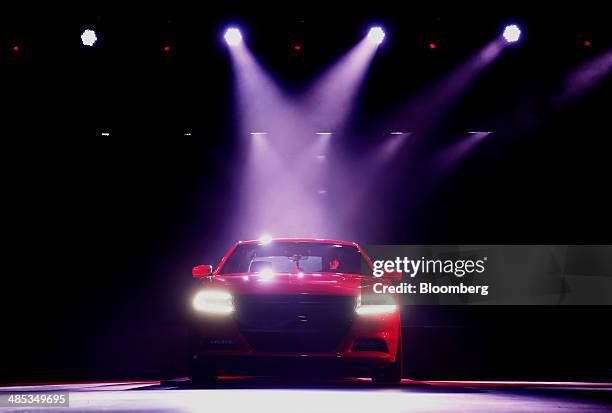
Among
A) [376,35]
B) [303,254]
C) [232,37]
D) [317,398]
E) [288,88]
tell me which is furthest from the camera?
[288,88]

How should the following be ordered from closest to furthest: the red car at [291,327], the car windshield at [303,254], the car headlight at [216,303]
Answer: the red car at [291,327] < the car headlight at [216,303] < the car windshield at [303,254]

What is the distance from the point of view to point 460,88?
44.2 ft

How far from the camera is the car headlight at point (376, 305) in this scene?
6.91m

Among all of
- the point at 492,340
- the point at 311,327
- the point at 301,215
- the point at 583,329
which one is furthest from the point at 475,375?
the point at 301,215

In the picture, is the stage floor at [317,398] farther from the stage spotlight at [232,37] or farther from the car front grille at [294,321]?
the stage spotlight at [232,37]

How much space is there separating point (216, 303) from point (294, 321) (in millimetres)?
606

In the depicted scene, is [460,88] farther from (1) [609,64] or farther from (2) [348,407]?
(2) [348,407]

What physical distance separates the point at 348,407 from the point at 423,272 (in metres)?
11.5

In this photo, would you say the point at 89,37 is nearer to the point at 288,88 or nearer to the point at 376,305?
the point at 288,88

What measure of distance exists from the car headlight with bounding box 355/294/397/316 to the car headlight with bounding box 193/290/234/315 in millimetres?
962

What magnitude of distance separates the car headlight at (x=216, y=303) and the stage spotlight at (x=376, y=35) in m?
6.70

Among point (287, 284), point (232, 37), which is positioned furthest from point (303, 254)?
point (232, 37)

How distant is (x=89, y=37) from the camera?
13000 mm

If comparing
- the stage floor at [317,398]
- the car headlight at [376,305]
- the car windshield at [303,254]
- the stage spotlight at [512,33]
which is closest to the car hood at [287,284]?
the car headlight at [376,305]
